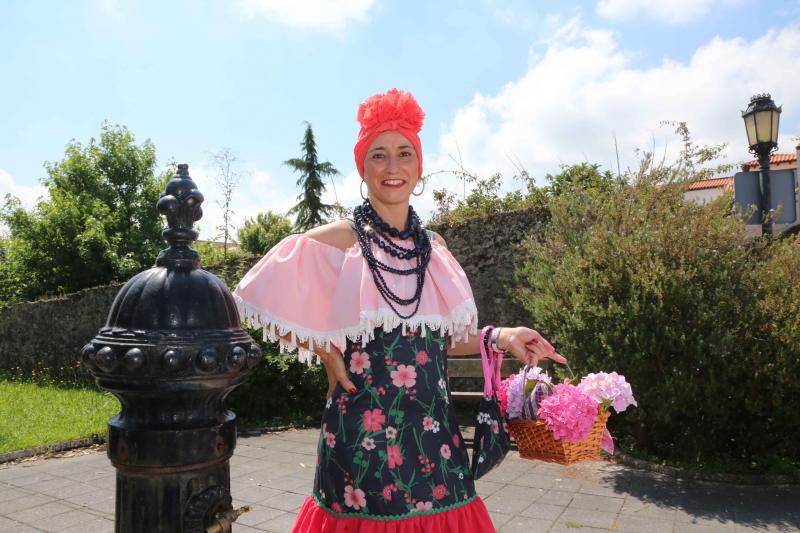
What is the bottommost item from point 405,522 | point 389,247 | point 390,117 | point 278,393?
point 278,393

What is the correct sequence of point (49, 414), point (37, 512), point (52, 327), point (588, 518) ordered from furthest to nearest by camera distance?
point (52, 327)
point (49, 414)
point (37, 512)
point (588, 518)

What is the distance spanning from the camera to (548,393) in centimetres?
220

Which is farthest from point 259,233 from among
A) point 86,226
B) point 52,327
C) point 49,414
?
point 49,414

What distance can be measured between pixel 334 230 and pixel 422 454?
89cm

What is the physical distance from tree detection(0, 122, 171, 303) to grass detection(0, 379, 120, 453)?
532cm

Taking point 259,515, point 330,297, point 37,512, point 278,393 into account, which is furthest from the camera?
point 278,393

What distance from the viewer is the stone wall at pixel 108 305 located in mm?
8094

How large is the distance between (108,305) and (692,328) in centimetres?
1288

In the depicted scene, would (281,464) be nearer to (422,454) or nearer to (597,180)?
(422,454)

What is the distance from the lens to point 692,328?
16.7 feet

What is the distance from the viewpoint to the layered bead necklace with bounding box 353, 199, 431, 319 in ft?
7.10

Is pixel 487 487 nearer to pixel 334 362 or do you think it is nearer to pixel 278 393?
pixel 334 362

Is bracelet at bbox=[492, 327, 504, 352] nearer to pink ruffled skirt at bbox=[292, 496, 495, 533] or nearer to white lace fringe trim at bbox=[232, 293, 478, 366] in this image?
white lace fringe trim at bbox=[232, 293, 478, 366]

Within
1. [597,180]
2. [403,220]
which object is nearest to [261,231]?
[597,180]
